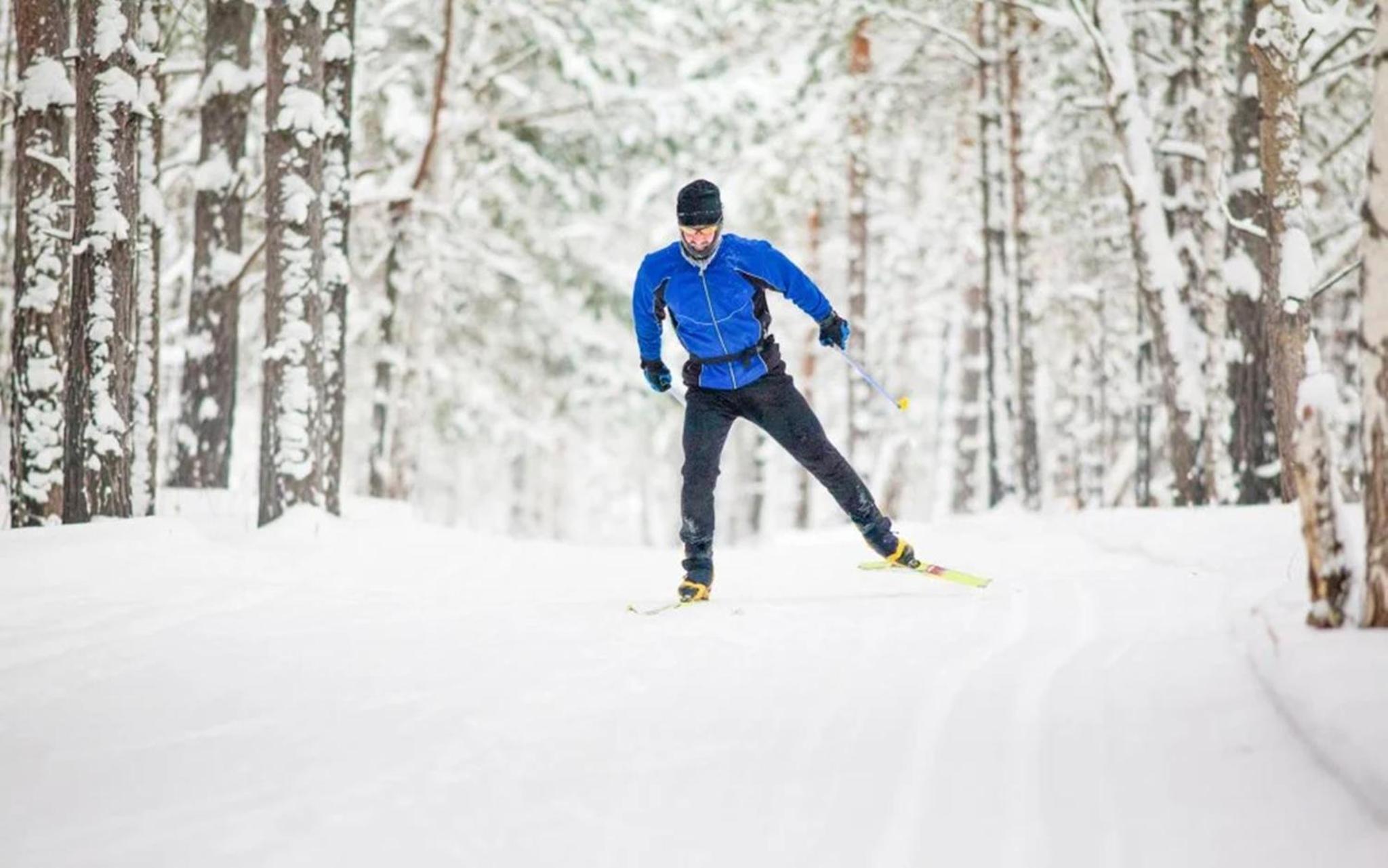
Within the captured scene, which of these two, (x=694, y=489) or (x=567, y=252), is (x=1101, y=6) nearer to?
(x=694, y=489)

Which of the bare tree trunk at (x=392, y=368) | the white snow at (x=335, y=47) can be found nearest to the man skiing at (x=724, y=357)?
the white snow at (x=335, y=47)

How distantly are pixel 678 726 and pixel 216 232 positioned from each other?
8.45m

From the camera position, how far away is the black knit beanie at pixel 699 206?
507 cm

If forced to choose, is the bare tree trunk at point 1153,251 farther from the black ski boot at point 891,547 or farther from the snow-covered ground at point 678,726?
the black ski boot at point 891,547

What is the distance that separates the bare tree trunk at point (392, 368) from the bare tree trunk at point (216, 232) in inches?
99.9

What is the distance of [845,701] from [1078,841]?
110 centimetres

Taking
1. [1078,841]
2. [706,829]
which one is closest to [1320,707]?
[1078,841]

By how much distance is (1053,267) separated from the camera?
19359mm

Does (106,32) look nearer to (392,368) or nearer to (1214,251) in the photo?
(392,368)

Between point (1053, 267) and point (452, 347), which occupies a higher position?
point (1053, 267)

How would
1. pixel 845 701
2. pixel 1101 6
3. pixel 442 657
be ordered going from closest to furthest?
pixel 845 701, pixel 442 657, pixel 1101 6

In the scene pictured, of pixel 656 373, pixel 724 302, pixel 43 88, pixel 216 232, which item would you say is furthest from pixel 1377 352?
pixel 216 232

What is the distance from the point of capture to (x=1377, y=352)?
3002 mm

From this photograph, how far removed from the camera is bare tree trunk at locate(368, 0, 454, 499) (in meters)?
12.8
